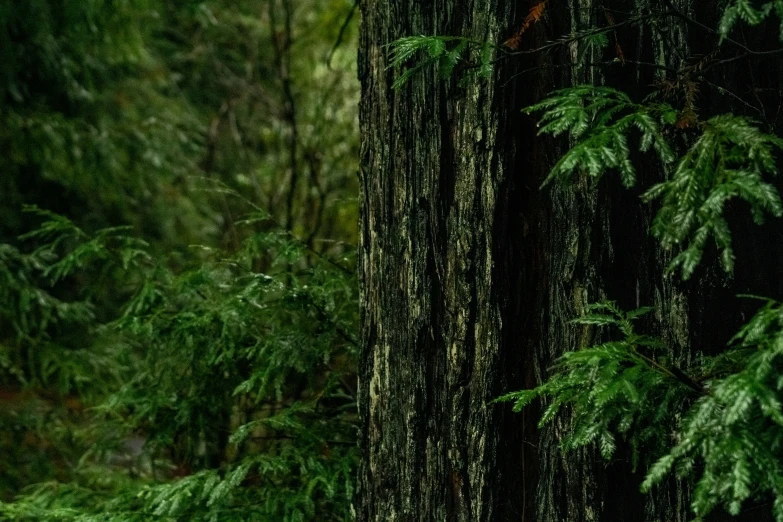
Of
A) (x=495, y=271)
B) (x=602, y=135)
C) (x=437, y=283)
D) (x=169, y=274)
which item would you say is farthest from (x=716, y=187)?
(x=169, y=274)

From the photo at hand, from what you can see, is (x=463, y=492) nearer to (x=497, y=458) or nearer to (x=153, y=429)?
(x=497, y=458)

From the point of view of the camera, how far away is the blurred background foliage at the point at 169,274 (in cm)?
254

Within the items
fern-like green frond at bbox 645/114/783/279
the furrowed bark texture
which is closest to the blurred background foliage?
the furrowed bark texture

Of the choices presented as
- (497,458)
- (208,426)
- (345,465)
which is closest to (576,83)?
(497,458)

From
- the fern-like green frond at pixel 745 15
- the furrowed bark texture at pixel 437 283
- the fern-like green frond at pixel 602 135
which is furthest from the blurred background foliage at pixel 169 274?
the fern-like green frond at pixel 745 15

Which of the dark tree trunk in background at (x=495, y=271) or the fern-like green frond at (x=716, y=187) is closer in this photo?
the fern-like green frond at (x=716, y=187)

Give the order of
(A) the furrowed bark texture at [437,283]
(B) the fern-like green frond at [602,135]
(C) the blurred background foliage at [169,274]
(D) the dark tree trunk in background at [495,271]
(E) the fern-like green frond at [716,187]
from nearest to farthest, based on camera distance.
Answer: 1. (E) the fern-like green frond at [716,187]
2. (B) the fern-like green frond at [602,135]
3. (D) the dark tree trunk in background at [495,271]
4. (A) the furrowed bark texture at [437,283]
5. (C) the blurred background foliage at [169,274]

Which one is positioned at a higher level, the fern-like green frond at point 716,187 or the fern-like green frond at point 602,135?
the fern-like green frond at point 602,135

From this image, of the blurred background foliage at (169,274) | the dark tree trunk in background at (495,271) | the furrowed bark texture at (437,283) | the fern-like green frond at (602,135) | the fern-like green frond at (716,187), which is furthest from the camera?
the blurred background foliage at (169,274)

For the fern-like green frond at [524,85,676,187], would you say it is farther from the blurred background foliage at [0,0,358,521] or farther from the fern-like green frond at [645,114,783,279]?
the blurred background foliage at [0,0,358,521]

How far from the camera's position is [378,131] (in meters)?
2.14

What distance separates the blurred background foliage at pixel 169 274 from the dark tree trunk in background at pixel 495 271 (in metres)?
0.40

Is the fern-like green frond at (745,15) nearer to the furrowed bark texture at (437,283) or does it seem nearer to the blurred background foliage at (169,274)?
the furrowed bark texture at (437,283)

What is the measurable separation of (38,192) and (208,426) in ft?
11.4
